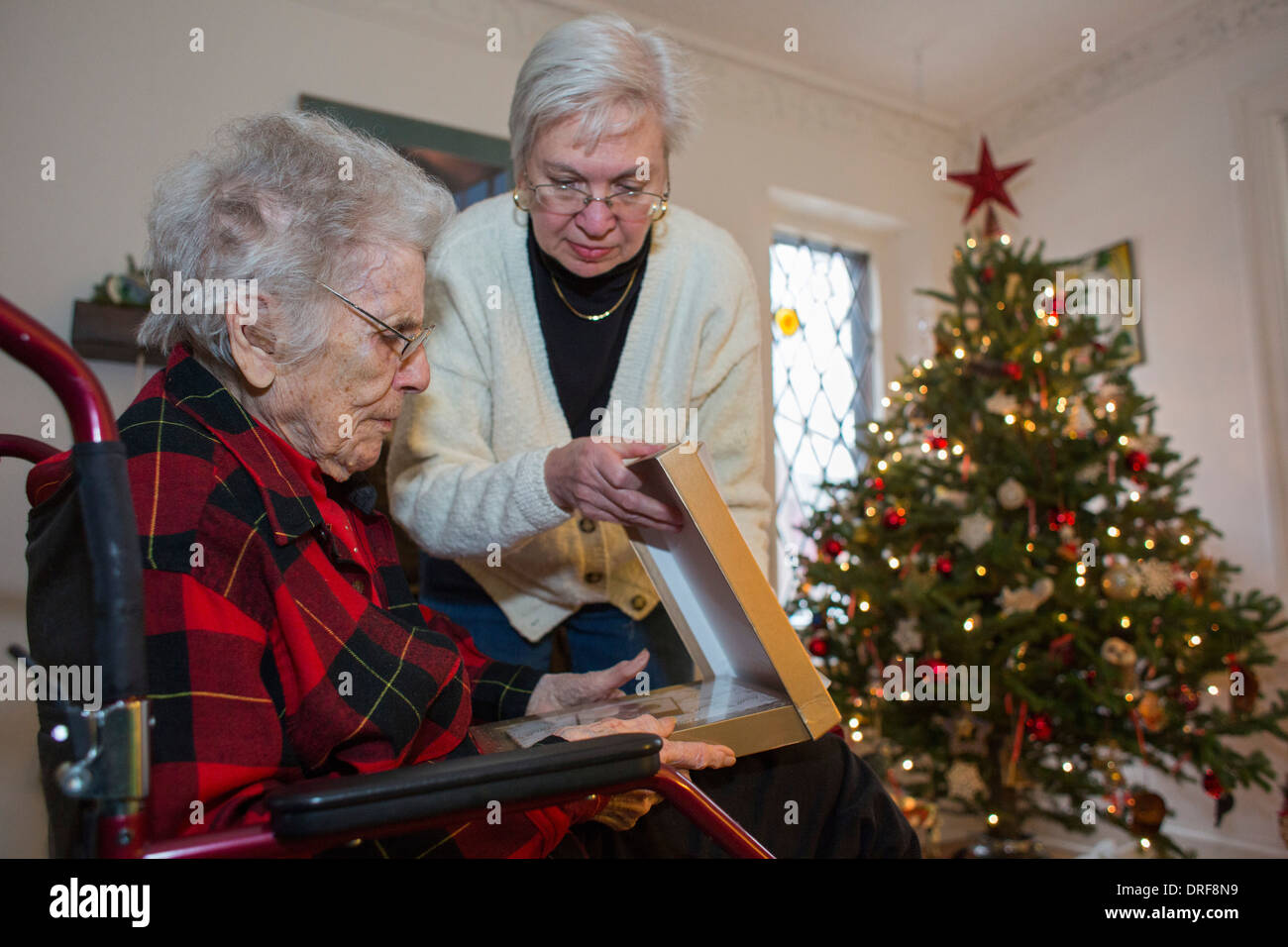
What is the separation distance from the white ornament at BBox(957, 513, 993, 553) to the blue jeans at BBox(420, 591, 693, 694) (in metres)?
1.37

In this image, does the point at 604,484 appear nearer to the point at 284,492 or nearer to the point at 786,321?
the point at 284,492

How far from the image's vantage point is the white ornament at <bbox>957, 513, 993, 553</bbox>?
257 centimetres

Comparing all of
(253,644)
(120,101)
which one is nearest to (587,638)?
(253,644)

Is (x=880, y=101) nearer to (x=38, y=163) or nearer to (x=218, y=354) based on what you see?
(x=38, y=163)

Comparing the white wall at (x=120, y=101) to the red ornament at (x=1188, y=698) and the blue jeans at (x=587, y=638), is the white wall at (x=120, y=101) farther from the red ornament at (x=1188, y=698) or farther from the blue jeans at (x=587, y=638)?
the red ornament at (x=1188, y=698)

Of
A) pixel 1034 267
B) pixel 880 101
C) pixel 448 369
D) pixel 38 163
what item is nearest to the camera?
pixel 448 369

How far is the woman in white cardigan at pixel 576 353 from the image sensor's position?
131cm

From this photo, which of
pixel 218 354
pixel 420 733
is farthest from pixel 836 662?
pixel 218 354

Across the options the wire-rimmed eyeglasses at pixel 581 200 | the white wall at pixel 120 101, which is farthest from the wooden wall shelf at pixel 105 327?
the wire-rimmed eyeglasses at pixel 581 200

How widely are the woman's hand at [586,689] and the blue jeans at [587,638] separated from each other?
25 centimetres

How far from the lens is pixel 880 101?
412 centimetres

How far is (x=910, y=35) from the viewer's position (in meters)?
3.63

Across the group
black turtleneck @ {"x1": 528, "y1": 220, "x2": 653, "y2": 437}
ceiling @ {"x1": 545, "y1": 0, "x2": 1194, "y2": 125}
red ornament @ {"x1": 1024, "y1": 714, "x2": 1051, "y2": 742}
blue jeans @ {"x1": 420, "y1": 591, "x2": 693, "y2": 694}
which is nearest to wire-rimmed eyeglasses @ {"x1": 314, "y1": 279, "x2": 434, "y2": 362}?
black turtleneck @ {"x1": 528, "y1": 220, "x2": 653, "y2": 437}
